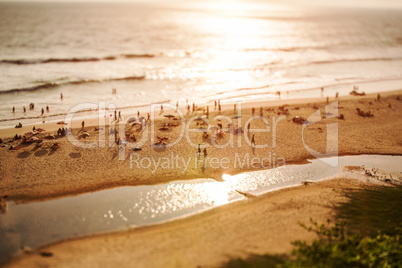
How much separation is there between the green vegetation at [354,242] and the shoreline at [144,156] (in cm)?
835

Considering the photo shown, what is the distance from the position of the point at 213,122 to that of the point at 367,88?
33.3 metres

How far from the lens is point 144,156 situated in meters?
27.7

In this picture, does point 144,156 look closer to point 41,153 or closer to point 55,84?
point 41,153

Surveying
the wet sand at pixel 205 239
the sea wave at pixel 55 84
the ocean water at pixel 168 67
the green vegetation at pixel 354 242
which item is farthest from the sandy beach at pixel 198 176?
the sea wave at pixel 55 84

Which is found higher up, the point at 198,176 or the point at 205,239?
the point at 198,176

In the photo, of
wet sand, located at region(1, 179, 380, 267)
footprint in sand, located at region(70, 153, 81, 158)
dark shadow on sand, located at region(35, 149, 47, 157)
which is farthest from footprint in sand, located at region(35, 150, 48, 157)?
wet sand, located at region(1, 179, 380, 267)

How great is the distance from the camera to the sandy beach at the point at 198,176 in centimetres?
1691

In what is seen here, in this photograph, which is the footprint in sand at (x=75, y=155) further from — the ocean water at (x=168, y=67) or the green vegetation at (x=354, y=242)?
the green vegetation at (x=354, y=242)

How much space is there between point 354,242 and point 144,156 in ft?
57.1

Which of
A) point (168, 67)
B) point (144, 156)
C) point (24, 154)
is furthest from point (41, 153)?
point (168, 67)

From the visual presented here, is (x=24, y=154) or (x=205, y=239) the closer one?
(x=205, y=239)

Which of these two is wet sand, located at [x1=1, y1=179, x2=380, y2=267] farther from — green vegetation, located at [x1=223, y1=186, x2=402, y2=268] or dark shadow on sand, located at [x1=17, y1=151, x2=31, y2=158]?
dark shadow on sand, located at [x1=17, y1=151, x2=31, y2=158]

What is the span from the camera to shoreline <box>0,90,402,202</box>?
912 inches

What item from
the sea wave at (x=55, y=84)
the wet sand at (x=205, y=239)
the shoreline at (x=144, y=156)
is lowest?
the wet sand at (x=205, y=239)
